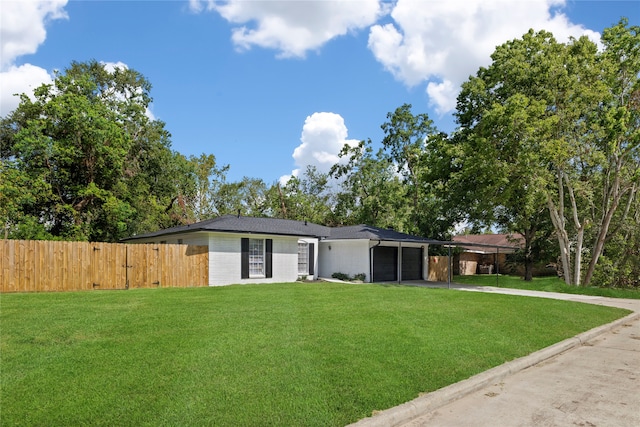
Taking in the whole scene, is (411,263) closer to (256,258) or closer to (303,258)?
(303,258)

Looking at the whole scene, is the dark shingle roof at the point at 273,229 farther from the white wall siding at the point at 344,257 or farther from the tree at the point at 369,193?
the tree at the point at 369,193

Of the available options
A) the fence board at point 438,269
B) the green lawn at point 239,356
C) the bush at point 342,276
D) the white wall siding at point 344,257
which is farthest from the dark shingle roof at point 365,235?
the green lawn at point 239,356

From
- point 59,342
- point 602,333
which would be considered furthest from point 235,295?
point 602,333

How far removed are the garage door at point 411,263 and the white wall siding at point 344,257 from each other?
336 centimetres

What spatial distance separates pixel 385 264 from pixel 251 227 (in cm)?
785

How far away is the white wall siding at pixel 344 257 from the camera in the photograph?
22.1 metres

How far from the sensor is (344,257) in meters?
23.0

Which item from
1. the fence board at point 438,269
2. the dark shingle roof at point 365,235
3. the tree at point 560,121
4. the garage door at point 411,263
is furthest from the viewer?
the fence board at point 438,269

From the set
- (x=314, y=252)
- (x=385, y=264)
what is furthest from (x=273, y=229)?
(x=385, y=264)

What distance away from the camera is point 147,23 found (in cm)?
1309

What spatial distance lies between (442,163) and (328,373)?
61.7 feet

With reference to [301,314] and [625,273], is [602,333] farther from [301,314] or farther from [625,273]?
[625,273]

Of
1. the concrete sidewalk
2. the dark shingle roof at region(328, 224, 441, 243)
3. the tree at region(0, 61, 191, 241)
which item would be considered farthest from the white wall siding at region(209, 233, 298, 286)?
the concrete sidewalk

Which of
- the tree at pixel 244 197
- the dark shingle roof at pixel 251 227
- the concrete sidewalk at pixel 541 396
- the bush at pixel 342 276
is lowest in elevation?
the bush at pixel 342 276
